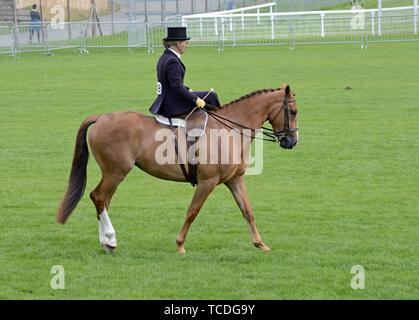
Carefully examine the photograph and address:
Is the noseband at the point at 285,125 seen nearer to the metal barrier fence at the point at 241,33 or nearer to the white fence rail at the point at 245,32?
the white fence rail at the point at 245,32

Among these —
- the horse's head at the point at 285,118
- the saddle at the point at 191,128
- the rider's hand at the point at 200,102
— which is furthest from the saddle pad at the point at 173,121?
the horse's head at the point at 285,118

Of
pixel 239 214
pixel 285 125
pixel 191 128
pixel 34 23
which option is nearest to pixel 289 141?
pixel 285 125

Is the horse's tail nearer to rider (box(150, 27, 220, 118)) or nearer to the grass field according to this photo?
the grass field

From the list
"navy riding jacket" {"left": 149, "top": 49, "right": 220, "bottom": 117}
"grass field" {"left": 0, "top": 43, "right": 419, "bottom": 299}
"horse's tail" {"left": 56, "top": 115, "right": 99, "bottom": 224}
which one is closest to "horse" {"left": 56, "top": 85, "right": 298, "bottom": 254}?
"horse's tail" {"left": 56, "top": 115, "right": 99, "bottom": 224}

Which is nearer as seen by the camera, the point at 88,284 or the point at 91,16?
the point at 88,284

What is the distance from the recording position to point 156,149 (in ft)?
34.5

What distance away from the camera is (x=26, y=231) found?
459 inches

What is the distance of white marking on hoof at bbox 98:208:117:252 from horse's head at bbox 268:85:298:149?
6.99 feet

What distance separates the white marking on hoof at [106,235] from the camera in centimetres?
1038

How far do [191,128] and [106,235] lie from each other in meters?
1.50
